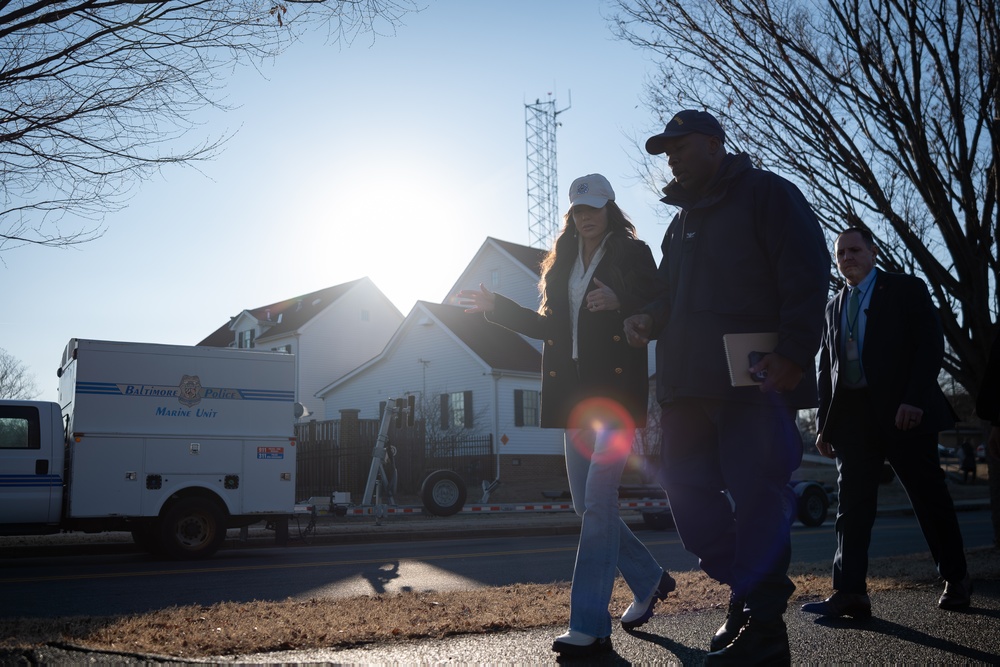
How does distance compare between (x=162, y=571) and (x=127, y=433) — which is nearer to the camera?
(x=162, y=571)

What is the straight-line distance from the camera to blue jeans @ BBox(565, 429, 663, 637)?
3775 millimetres

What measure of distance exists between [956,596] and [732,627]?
1787 millimetres

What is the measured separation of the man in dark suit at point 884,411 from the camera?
4863 mm

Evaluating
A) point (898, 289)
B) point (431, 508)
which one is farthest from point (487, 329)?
point (898, 289)

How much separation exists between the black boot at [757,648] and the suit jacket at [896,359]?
1912 millimetres

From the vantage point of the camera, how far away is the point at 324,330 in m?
46.9

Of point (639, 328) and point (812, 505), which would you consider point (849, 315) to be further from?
point (812, 505)

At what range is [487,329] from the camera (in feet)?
125

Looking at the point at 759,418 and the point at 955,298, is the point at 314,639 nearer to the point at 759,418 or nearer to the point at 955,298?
the point at 759,418

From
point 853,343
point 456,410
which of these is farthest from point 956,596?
point 456,410

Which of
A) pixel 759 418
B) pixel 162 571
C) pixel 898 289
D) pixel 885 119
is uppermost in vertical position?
pixel 885 119

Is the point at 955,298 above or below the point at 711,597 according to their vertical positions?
above

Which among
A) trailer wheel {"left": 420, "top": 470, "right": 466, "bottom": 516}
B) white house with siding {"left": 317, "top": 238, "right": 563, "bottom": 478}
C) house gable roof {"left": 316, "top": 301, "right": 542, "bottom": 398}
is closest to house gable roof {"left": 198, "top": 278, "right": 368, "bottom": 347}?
white house with siding {"left": 317, "top": 238, "right": 563, "bottom": 478}

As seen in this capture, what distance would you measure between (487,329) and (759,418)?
34.6 metres
